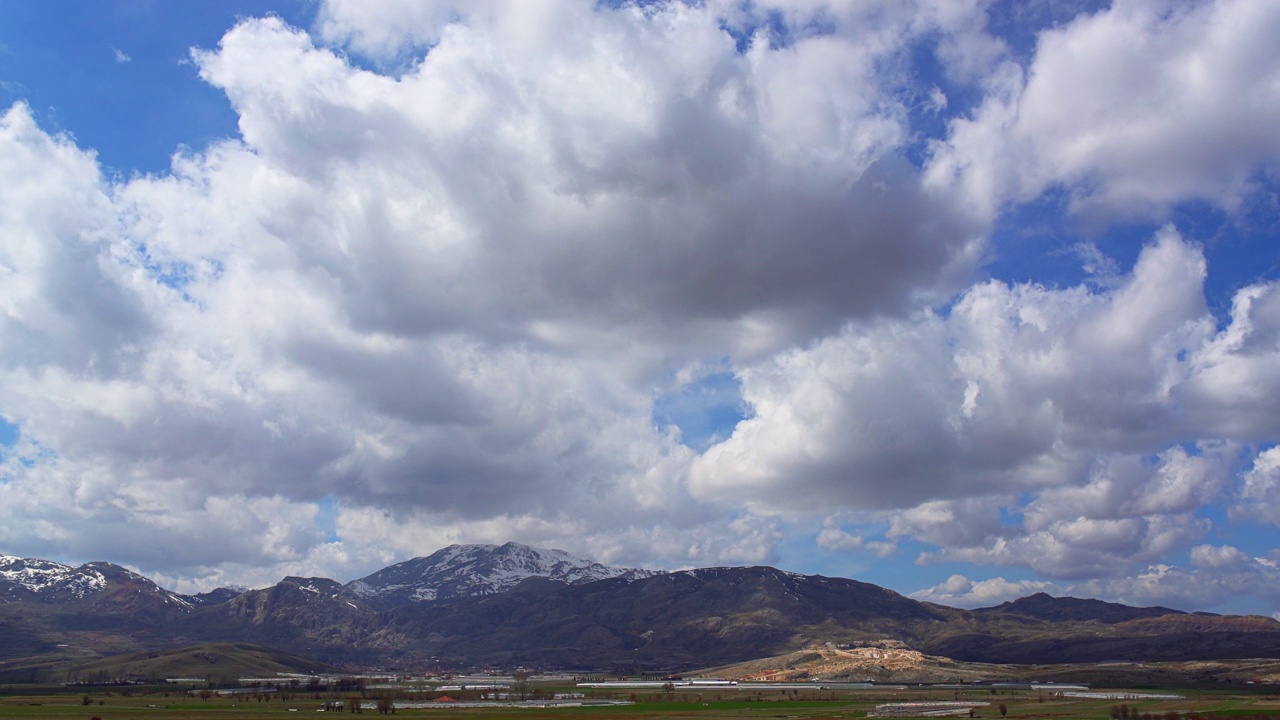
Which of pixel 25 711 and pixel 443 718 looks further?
pixel 25 711

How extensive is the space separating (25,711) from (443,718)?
89472 mm

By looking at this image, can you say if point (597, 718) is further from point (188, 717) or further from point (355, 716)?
point (188, 717)

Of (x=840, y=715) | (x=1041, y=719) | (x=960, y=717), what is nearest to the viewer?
(x=1041, y=719)

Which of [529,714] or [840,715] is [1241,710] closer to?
[840,715]

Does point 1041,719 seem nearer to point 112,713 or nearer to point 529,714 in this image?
point 529,714

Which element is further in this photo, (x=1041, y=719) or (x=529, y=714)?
(x=529, y=714)

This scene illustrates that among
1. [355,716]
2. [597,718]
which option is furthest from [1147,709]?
[355,716]

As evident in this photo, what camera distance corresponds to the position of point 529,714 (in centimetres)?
19750

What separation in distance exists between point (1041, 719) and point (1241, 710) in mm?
41723

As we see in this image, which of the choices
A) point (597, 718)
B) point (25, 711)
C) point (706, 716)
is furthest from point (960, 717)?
point (25, 711)

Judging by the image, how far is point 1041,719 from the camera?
166125 millimetres

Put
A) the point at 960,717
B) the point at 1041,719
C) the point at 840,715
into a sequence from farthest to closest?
1. the point at 840,715
2. the point at 960,717
3. the point at 1041,719

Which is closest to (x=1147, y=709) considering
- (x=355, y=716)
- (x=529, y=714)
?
(x=529, y=714)

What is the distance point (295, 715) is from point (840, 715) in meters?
106
